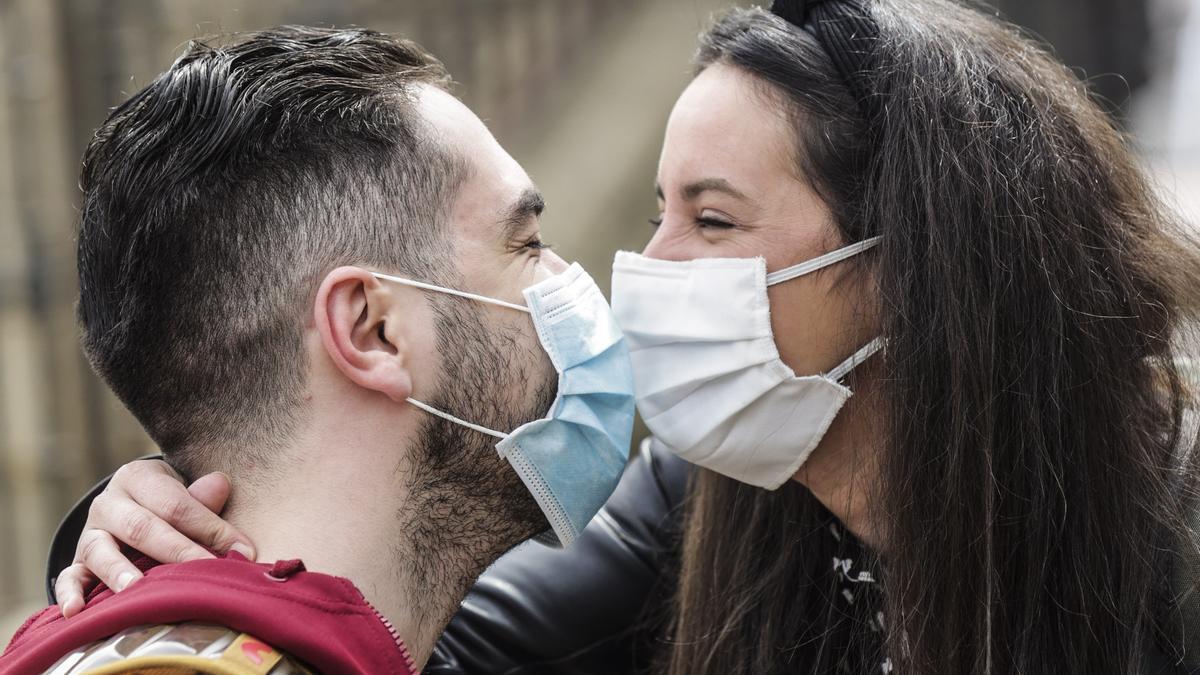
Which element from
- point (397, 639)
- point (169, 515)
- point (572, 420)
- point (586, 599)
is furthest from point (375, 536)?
point (586, 599)

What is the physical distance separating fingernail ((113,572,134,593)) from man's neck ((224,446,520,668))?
0.20 meters

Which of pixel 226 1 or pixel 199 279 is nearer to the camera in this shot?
pixel 199 279

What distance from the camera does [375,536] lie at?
2.09 m

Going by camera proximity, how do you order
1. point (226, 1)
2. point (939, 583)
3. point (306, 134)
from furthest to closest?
point (226, 1) → point (939, 583) → point (306, 134)

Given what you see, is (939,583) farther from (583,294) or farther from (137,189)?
(137,189)

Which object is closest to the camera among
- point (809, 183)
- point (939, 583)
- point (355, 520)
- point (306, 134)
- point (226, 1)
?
point (355, 520)

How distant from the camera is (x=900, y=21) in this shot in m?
2.63

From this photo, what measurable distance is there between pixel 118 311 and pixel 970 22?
76.4 inches

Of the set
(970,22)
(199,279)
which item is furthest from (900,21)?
(199,279)

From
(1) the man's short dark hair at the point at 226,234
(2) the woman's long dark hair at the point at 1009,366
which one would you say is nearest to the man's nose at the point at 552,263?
(1) the man's short dark hair at the point at 226,234

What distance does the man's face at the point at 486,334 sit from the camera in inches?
86.8

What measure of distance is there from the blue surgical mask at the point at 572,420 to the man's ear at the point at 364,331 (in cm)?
9

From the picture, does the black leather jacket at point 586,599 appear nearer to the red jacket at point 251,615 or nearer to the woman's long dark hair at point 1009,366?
the woman's long dark hair at point 1009,366

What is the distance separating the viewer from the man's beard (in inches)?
85.4
